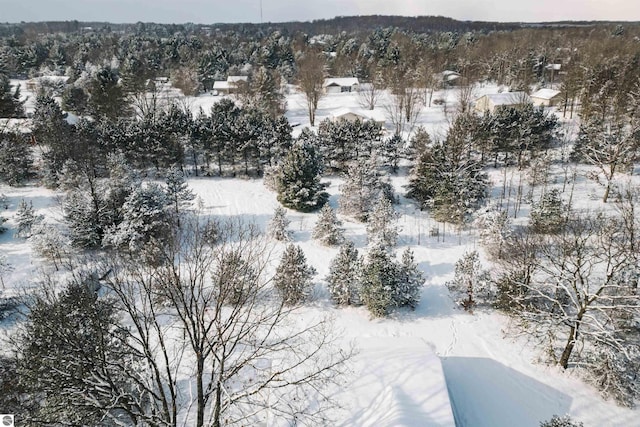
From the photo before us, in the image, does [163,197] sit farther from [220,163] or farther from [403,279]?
[403,279]

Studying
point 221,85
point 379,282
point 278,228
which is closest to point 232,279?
point 379,282

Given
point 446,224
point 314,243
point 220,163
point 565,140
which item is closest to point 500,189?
point 446,224

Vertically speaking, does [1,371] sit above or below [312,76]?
below

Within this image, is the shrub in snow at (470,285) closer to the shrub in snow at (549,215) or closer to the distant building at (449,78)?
the shrub in snow at (549,215)

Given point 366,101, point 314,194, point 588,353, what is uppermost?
point 366,101

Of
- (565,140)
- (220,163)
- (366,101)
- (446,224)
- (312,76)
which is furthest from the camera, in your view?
(366,101)

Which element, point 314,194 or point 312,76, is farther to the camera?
point 312,76

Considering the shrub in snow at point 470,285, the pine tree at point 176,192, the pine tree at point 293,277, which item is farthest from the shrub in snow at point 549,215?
the pine tree at point 176,192
